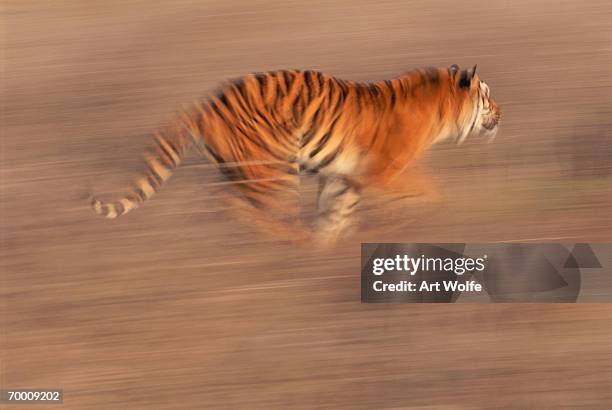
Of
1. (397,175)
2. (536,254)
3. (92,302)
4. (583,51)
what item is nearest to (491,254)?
(536,254)

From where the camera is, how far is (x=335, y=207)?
397 cm

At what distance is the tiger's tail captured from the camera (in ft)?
13.0

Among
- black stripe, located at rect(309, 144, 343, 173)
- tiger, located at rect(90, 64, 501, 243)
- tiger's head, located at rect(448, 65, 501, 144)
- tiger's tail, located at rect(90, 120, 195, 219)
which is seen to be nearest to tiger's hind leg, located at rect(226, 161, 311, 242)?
tiger, located at rect(90, 64, 501, 243)

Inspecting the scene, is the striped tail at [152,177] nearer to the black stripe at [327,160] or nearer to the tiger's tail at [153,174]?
the tiger's tail at [153,174]

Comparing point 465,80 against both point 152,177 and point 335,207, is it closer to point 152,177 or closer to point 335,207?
point 335,207

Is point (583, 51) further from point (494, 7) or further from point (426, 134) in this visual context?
point (426, 134)

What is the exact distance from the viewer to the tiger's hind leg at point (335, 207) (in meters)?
3.97

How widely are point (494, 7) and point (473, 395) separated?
7.17 ft

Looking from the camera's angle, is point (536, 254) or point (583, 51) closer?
point (536, 254)

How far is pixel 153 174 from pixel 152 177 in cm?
2

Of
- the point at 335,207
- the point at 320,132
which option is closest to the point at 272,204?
the point at 335,207

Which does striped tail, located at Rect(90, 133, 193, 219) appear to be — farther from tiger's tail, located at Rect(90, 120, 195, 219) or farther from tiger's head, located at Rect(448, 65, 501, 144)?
tiger's head, located at Rect(448, 65, 501, 144)

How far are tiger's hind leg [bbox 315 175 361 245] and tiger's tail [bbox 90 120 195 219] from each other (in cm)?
72

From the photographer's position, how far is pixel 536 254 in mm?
3910
